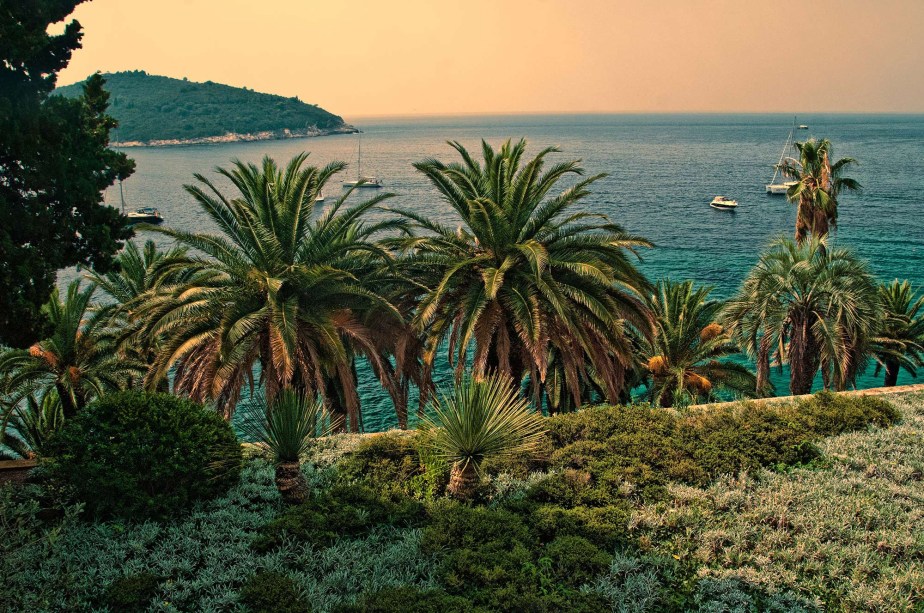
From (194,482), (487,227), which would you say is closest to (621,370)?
(487,227)

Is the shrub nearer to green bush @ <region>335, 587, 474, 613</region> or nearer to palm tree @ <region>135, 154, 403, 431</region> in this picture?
green bush @ <region>335, 587, 474, 613</region>

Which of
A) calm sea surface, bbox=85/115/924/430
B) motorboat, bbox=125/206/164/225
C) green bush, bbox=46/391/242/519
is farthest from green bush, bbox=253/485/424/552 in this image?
motorboat, bbox=125/206/164/225

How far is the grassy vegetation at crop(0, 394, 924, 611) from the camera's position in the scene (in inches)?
279

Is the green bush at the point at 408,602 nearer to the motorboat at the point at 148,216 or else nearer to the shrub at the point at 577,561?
the shrub at the point at 577,561

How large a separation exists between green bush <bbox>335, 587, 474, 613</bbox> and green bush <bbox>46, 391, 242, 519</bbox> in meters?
3.19

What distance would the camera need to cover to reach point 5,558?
6.49m

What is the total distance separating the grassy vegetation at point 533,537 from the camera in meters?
7.09

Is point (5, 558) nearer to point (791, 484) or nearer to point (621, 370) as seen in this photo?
point (791, 484)

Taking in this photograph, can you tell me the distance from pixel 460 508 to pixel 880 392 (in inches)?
373

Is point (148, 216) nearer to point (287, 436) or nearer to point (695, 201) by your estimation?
point (695, 201)

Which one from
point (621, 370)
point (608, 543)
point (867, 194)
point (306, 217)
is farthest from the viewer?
point (867, 194)

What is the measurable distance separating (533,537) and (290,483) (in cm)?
320

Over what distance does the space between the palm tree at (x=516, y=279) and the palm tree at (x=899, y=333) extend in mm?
13833

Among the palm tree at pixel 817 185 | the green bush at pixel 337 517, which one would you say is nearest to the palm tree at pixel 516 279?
the green bush at pixel 337 517
